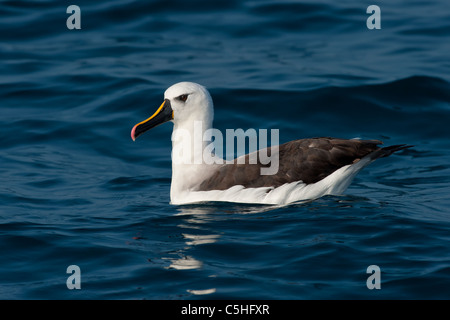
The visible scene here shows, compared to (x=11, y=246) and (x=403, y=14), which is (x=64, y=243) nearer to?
(x=11, y=246)

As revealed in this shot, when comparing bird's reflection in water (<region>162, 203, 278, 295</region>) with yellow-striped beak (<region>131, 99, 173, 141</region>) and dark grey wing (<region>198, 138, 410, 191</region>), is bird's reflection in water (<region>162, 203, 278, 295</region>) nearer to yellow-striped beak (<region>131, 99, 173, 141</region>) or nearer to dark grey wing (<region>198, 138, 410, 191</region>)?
dark grey wing (<region>198, 138, 410, 191</region>)

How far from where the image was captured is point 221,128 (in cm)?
1469

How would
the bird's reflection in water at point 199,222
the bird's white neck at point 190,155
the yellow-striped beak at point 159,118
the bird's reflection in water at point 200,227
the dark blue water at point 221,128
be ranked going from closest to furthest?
the dark blue water at point 221,128
the bird's reflection in water at point 200,227
the bird's reflection in water at point 199,222
the bird's white neck at point 190,155
the yellow-striped beak at point 159,118

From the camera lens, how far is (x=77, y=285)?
26.6 feet

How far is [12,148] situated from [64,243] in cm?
489

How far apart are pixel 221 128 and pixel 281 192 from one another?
456 centimetres

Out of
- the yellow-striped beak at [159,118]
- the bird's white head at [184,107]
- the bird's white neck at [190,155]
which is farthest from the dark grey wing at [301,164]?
the yellow-striped beak at [159,118]

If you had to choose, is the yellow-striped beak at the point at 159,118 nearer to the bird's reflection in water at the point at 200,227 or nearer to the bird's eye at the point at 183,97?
the bird's eye at the point at 183,97

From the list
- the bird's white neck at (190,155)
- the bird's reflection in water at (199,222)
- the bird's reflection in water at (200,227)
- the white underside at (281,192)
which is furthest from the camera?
the bird's white neck at (190,155)

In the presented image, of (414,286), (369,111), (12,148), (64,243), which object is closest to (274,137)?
(369,111)

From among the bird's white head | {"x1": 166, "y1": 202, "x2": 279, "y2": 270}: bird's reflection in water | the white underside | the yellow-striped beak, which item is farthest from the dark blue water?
the bird's white head

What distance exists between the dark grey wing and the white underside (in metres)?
0.06

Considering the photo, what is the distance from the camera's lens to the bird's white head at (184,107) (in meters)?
10.8

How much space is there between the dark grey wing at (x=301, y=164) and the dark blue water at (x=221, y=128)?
12.8 inches
